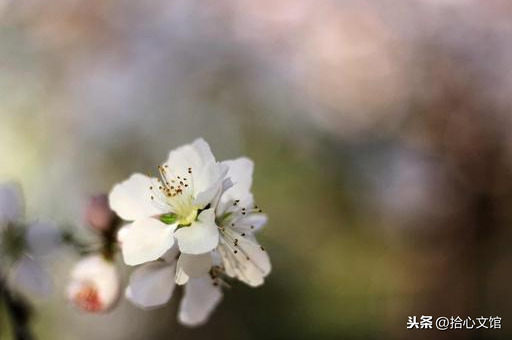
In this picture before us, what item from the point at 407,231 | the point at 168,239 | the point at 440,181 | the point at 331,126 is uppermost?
the point at 331,126

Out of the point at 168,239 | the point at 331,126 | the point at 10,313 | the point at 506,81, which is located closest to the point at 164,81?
the point at 331,126

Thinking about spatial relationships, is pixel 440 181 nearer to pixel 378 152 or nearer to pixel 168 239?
pixel 378 152

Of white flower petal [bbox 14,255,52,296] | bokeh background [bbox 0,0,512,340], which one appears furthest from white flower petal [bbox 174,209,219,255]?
bokeh background [bbox 0,0,512,340]

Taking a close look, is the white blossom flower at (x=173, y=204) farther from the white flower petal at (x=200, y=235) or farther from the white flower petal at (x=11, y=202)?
the white flower petal at (x=11, y=202)

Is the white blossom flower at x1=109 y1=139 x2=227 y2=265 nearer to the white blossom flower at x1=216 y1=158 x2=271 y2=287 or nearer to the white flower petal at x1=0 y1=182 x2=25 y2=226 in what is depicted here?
the white blossom flower at x1=216 y1=158 x2=271 y2=287

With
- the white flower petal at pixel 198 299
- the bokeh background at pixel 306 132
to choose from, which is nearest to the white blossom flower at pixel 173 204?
the white flower petal at pixel 198 299

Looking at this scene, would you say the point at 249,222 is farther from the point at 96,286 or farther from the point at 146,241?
the point at 96,286
